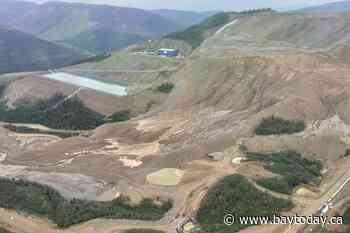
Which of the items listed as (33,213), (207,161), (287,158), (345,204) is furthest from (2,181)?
(345,204)

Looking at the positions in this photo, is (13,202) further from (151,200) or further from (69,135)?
(69,135)

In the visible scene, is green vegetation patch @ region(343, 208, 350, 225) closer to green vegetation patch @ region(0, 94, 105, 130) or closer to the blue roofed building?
green vegetation patch @ region(0, 94, 105, 130)

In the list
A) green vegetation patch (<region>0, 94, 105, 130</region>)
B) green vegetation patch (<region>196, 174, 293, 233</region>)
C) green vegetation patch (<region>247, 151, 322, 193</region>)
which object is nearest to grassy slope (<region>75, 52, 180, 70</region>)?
green vegetation patch (<region>0, 94, 105, 130</region>)

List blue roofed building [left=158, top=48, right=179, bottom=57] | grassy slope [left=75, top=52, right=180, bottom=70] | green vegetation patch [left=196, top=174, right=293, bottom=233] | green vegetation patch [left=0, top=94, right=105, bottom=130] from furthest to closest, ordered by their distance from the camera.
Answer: blue roofed building [left=158, top=48, right=179, bottom=57] → grassy slope [left=75, top=52, right=180, bottom=70] → green vegetation patch [left=0, top=94, right=105, bottom=130] → green vegetation patch [left=196, top=174, right=293, bottom=233]

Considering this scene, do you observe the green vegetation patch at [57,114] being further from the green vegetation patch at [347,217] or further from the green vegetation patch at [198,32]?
the green vegetation patch at [198,32]

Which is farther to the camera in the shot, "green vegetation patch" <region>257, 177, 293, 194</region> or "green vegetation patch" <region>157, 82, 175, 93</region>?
"green vegetation patch" <region>157, 82, 175, 93</region>
